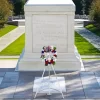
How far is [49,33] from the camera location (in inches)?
441

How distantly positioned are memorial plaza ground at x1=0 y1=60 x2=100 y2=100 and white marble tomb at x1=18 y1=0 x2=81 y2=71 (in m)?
0.42

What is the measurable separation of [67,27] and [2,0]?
2571 centimetres

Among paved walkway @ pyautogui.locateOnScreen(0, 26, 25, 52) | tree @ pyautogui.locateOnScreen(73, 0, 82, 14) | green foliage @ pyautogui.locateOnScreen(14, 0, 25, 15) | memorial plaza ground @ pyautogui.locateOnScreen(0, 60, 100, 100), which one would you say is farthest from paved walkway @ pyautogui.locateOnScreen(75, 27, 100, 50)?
tree @ pyautogui.locateOnScreen(73, 0, 82, 14)

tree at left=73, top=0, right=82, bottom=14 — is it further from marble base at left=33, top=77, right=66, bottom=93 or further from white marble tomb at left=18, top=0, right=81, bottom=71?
marble base at left=33, top=77, right=66, bottom=93

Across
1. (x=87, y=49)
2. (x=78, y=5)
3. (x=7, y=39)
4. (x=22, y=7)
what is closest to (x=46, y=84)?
(x=87, y=49)

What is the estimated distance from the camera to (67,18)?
11.1m

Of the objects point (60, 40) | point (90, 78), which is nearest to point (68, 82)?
point (90, 78)

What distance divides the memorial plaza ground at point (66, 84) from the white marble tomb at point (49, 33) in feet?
1.39

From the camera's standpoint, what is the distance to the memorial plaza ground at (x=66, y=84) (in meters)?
8.53

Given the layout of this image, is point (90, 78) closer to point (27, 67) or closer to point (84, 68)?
point (84, 68)

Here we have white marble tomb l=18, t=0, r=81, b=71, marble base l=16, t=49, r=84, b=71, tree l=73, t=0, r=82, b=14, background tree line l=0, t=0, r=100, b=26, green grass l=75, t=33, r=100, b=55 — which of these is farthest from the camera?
tree l=73, t=0, r=82, b=14

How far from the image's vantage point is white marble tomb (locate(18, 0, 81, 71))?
11.0 m

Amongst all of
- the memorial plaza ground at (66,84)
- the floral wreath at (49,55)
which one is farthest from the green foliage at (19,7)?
the floral wreath at (49,55)

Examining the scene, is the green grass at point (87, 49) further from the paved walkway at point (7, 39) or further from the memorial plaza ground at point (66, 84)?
the memorial plaza ground at point (66, 84)
